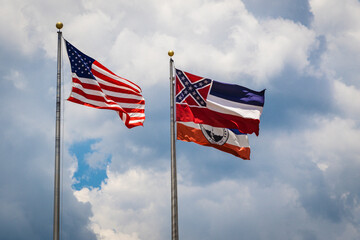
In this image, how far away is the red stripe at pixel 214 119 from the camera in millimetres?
35281

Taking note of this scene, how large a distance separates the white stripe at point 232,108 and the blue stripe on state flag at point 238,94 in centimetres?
29

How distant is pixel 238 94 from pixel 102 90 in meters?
9.95

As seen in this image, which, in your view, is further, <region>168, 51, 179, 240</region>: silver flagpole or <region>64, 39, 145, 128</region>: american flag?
<region>168, 51, 179, 240</region>: silver flagpole

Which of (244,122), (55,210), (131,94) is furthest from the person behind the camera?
(244,122)

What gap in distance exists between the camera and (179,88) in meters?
35.6

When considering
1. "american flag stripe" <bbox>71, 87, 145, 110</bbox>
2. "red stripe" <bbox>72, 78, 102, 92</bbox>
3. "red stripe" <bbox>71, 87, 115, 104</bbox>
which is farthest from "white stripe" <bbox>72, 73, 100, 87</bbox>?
"red stripe" <bbox>71, 87, 115, 104</bbox>

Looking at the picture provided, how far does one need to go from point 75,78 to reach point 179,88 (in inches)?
291

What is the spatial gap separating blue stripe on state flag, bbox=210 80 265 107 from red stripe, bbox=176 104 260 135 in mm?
1270

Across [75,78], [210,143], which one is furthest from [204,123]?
[75,78]

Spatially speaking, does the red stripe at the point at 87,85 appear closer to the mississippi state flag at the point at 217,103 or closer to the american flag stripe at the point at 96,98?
the american flag stripe at the point at 96,98

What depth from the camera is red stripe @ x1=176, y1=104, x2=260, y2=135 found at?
35.3 metres

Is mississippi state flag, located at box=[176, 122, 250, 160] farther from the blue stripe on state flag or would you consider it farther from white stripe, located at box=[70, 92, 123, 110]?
white stripe, located at box=[70, 92, 123, 110]

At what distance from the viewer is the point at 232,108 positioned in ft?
121

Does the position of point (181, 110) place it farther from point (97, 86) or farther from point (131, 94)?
point (97, 86)
